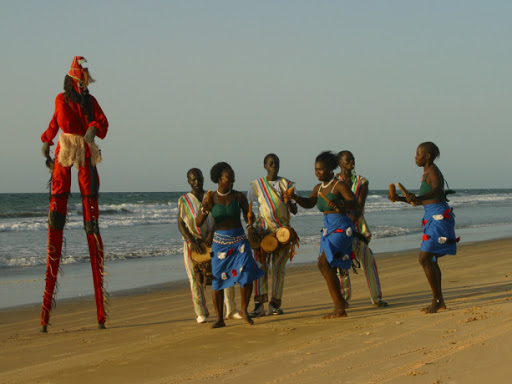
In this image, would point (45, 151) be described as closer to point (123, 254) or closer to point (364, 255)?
point (364, 255)

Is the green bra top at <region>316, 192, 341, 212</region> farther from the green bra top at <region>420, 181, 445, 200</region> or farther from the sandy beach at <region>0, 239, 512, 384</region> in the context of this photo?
the sandy beach at <region>0, 239, 512, 384</region>

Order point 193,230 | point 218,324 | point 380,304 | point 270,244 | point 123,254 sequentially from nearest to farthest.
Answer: point 218,324 → point 193,230 → point 270,244 → point 380,304 → point 123,254

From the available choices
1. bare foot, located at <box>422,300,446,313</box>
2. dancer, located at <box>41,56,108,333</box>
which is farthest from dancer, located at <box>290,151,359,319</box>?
dancer, located at <box>41,56,108,333</box>

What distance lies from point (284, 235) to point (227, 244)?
0.86 m

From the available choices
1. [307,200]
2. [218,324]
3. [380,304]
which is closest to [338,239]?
[307,200]

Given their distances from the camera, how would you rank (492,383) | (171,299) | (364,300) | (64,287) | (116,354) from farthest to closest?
(64,287) → (171,299) → (364,300) → (116,354) → (492,383)

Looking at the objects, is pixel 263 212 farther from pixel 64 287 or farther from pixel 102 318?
pixel 64 287

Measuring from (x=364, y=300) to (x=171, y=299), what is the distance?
8.99ft

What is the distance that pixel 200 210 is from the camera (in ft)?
24.0

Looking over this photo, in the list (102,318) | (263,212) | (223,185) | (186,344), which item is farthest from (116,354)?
(263,212)

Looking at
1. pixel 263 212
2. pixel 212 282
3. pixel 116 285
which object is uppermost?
pixel 263 212

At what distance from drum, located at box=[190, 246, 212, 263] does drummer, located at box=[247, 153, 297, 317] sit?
0.61 m

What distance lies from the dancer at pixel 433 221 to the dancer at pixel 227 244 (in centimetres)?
168

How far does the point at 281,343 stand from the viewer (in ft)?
20.2
